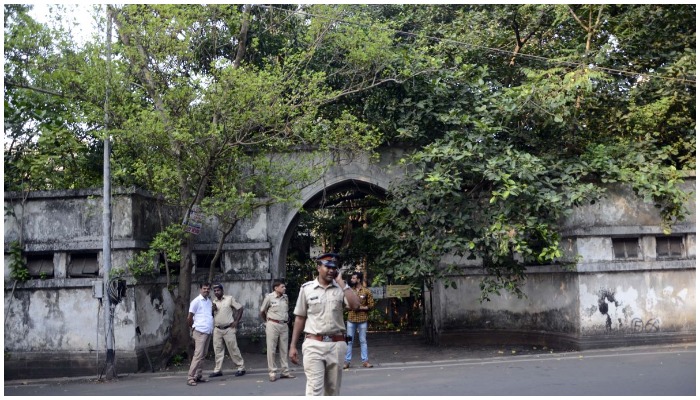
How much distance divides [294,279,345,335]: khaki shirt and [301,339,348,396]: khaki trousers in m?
0.14

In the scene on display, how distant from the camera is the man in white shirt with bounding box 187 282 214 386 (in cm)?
1205

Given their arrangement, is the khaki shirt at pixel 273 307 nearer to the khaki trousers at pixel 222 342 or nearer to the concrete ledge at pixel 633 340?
the khaki trousers at pixel 222 342

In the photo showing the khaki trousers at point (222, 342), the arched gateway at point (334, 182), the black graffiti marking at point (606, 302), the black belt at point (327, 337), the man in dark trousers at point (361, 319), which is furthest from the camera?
the arched gateway at point (334, 182)

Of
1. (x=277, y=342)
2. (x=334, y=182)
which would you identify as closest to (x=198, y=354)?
(x=277, y=342)

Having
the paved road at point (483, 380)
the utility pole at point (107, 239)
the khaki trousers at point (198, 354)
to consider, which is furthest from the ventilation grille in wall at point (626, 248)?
the utility pole at point (107, 239)

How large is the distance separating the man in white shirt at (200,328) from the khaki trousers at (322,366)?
196 inches

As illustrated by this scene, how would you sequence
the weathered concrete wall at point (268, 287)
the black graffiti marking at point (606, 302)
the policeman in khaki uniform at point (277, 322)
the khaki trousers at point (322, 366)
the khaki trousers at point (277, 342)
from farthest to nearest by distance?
the black graffiti marking at point (606, 302), the weathered concrete wall at point (268, 287), the policeman in khaki uniform at point (277, 322), the khaki trousers at point (277, 342), the khaki trousers at point (322, 366)

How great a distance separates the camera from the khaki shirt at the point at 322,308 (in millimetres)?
7652

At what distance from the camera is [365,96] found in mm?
16484

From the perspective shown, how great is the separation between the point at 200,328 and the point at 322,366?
207 inches

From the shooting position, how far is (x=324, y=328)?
25.0ft

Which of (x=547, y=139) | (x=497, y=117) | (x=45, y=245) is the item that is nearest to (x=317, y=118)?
(x=497, y=117)

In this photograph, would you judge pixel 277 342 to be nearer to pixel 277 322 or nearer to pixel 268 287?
pixel 277 322

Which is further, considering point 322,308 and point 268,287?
point 268,287
